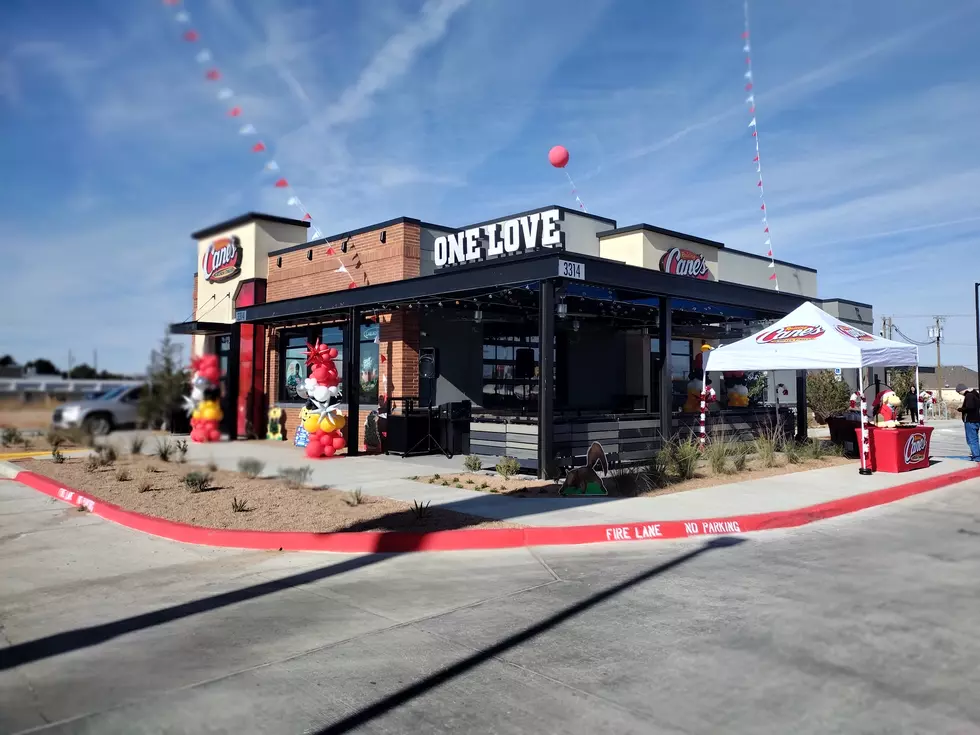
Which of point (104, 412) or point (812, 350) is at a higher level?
point (812, 350)

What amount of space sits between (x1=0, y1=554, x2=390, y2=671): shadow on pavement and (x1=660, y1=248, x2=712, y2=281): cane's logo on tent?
17.3 meters

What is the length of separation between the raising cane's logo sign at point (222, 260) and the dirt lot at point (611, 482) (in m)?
5.10

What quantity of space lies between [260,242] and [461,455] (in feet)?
30.0

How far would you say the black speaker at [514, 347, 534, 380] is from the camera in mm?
20641

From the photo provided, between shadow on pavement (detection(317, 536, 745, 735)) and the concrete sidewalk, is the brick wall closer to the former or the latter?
the concrete sidewalk

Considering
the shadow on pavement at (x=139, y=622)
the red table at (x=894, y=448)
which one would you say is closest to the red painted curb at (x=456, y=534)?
the shadow on pavement at (x=139, y=622)

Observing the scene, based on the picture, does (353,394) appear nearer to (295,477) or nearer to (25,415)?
(295,477)

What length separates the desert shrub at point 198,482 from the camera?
10914 mm

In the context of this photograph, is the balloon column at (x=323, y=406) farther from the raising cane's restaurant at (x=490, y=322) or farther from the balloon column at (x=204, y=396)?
the balloon column at (x=204, y=396)

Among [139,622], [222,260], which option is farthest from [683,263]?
[139,622]

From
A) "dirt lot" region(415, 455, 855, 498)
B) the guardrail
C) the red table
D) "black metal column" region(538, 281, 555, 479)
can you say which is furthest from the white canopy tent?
the guardrail

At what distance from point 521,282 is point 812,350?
5973 mm

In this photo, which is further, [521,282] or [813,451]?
[813,451]

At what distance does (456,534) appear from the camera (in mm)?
8125
